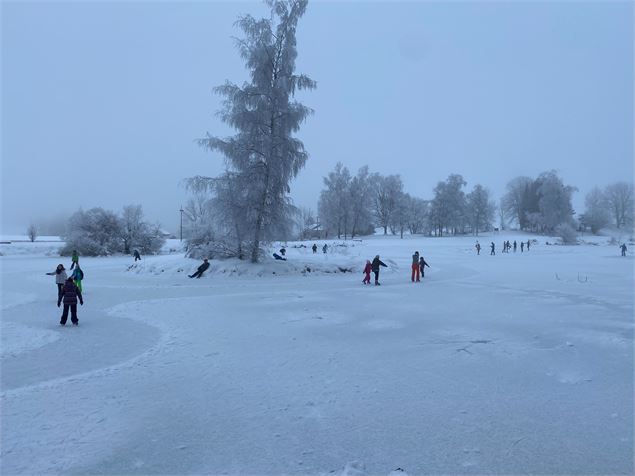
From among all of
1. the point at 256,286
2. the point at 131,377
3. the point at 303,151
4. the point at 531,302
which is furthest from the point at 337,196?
the point at 131,377

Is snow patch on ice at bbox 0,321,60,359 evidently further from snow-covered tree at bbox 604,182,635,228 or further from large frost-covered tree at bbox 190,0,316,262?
snow-covered tree at bbox 604,182,635,228

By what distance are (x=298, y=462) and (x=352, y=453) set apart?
55 centimetres

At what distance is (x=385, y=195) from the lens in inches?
3140

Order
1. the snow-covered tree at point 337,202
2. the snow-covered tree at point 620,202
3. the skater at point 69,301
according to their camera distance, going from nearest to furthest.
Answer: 1. the skater at point 69,301
2. the snow-covered tree at point 337,202
3. the snow-covered tree at point 620,202

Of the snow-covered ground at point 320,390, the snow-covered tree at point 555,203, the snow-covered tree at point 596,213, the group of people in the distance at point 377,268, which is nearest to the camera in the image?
the snow-covered ground at point 320,390

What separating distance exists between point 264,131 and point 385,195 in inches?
2297

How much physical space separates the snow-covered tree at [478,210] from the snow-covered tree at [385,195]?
17.0 m

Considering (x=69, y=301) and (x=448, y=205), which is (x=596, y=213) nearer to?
(x=448, y=205)

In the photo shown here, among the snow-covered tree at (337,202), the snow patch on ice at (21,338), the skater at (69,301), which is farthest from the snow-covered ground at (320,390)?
the snow-covered tree at (337,202)

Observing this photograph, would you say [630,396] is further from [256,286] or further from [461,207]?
[461,207]

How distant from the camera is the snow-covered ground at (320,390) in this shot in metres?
3.92

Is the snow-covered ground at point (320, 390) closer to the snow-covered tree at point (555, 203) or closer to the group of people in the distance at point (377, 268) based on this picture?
the group of people in the distance at point (377, 268)

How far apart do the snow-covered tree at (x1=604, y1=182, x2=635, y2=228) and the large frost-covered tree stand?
104m

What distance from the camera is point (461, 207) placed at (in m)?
81.6
